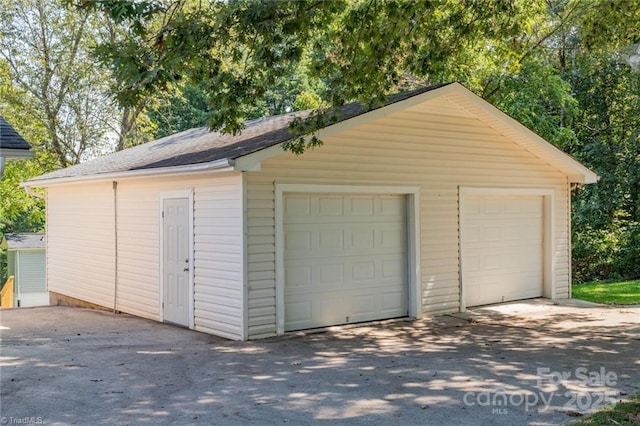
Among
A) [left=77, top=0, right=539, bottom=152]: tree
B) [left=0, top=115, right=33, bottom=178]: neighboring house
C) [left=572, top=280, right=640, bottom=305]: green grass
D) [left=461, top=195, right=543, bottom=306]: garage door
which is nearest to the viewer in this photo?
[left=77, top=0, right=539, bottom=152]: tree

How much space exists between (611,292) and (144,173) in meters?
11.1

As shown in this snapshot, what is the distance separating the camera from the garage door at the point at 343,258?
378 inches

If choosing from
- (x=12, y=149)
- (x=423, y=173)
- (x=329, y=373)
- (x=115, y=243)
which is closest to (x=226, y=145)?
(x=423, y=173)

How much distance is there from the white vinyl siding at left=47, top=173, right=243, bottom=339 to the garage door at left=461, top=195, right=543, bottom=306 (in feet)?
15.2

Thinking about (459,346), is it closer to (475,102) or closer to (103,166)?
(475,102)

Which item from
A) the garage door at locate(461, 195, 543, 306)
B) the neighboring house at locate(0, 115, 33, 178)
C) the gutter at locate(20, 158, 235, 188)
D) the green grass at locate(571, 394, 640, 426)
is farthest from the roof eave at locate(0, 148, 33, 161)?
the garage door at locate(461, 195, 543, 306)

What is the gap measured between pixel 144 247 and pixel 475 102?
6.37 m

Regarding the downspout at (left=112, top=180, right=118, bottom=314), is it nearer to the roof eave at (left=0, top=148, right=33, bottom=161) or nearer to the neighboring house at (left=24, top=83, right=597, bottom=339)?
the neighboring house at (left=24, top=83, right=597, bottom=339)

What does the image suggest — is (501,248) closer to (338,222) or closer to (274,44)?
(338,222)

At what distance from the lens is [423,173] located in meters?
11.0

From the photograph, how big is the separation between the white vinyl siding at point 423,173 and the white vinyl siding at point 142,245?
377mm

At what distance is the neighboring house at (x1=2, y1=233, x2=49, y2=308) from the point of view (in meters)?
24.0

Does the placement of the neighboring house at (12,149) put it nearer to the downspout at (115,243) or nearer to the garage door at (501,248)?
the downspout at (115,243)

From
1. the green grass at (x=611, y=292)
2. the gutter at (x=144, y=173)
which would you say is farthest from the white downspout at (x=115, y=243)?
the green grass at (x=611, y=292)
